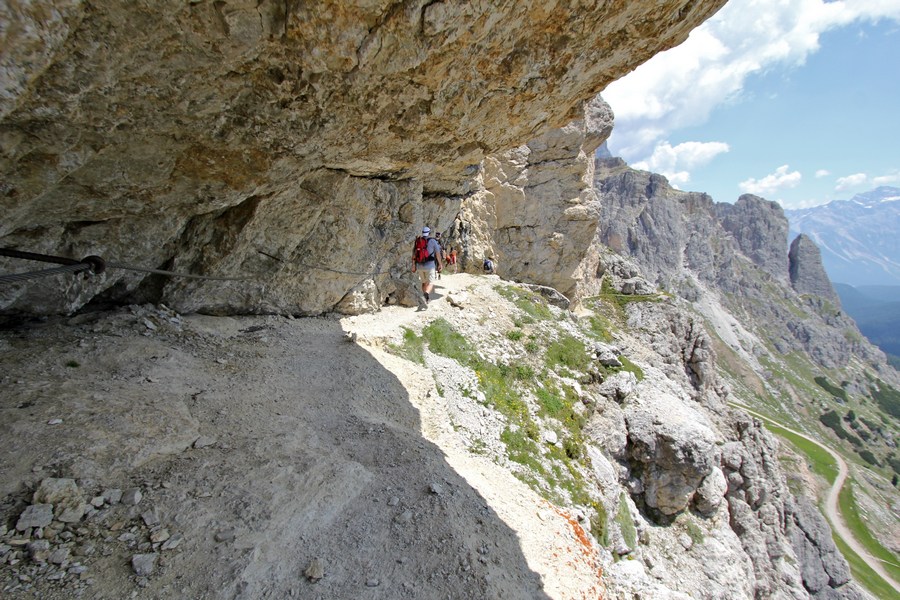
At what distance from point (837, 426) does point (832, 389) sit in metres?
35.0

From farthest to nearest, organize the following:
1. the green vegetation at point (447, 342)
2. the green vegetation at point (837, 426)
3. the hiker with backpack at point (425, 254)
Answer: the green vegetation at point (837, 426) < the hiker with backpack at point (425, 254) < the green vegetation at point (447, 342)

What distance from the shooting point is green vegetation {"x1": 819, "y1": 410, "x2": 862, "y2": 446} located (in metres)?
127

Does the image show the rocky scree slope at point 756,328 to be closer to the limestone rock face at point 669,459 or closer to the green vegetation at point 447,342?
the limestone rock face at point 669,459

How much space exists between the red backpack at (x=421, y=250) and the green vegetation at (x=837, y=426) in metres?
166

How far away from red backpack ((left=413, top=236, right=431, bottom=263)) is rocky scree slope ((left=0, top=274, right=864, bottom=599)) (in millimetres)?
2399

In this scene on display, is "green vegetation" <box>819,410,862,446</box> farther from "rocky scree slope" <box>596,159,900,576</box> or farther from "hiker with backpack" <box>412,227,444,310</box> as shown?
"hiker with backpack" <box>412,227,444,310</box>

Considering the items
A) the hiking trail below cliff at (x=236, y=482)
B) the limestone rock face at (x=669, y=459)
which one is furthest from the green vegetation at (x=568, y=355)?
the hiking trail below cliff at (x=236, y=482)

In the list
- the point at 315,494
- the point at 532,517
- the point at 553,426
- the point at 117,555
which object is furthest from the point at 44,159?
the point at 553,426

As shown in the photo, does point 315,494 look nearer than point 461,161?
Yes

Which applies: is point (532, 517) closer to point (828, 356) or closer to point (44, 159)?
point (44, 159)

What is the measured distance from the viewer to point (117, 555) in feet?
17.2

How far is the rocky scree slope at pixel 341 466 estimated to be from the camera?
18.3 feet

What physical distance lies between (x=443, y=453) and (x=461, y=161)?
890 centimetres

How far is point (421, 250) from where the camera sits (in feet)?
61.0
